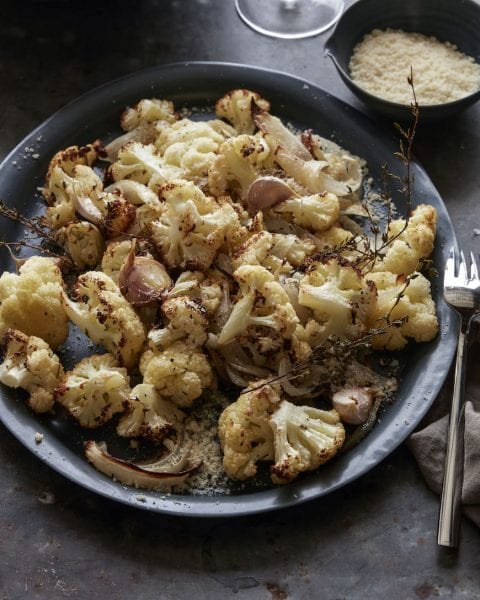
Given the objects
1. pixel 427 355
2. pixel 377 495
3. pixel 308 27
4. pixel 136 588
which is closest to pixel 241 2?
pixel 308 27

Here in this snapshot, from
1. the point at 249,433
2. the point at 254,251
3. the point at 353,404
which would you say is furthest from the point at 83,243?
the point at 353,404

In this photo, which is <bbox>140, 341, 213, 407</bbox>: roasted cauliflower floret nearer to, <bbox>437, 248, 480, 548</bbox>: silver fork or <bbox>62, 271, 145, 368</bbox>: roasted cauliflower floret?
<bbox>62, 271, 145, 368</bbox>: roasted cauliflower floret

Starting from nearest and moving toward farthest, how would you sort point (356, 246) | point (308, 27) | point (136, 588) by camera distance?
1. point (136, 588)
2. point (356, 246)
3. point (308, 27)

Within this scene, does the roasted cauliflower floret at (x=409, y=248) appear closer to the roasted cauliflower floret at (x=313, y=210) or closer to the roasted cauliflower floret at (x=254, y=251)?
the roasted cauliflower floret at (x=313, y=210)

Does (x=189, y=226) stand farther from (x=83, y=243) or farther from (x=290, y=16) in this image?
(x=290, y=16)

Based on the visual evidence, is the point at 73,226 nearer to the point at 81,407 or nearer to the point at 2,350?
the point at 2,350
